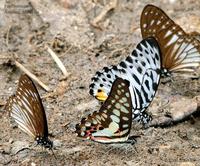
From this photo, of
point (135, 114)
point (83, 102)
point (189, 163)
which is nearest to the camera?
point (189, 163)

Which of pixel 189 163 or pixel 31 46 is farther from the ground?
pixel 31 46

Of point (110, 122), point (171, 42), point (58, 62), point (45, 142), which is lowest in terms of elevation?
point (45, 142)

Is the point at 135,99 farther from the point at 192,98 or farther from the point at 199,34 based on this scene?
the point at 199,34

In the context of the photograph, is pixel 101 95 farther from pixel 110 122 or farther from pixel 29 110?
pixel 29 110

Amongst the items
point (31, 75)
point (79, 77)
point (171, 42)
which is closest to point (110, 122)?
point (79, 77)

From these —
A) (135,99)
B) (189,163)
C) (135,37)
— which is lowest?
(189,163)

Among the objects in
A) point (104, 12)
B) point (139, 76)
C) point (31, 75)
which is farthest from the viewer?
point (104, 12)

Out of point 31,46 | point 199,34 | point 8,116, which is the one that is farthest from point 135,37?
point 8,116
